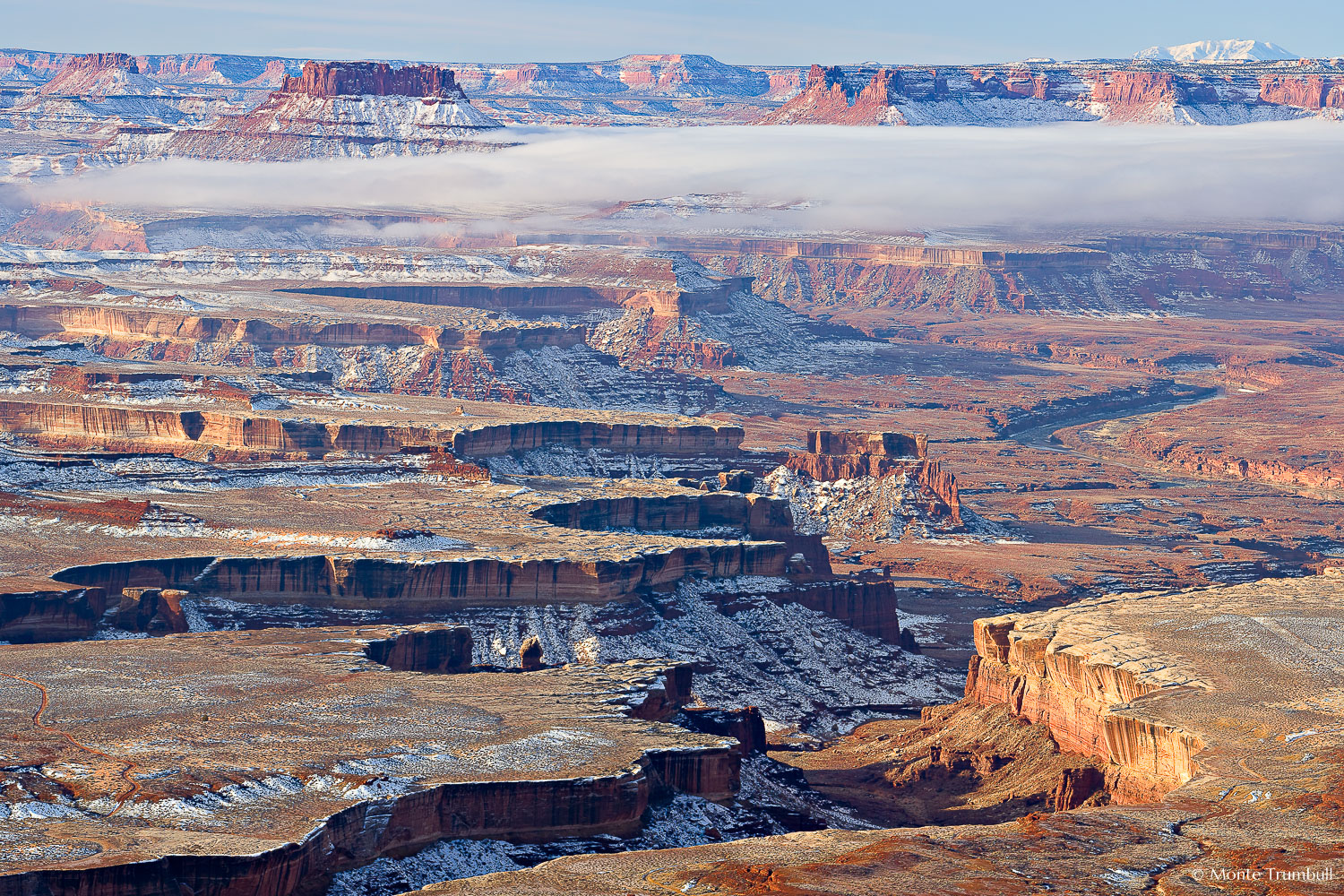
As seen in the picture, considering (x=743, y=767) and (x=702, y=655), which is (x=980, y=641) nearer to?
(x=702, y=655)

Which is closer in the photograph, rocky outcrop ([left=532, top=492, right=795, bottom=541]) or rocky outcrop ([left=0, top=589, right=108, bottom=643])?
rocky outcrop ([left=0, top=589, right=108, bottom=643])

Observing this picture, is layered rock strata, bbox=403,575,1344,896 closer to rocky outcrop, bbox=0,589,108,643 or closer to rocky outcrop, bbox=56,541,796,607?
rocky outcrop, bbox=56,541,796,607

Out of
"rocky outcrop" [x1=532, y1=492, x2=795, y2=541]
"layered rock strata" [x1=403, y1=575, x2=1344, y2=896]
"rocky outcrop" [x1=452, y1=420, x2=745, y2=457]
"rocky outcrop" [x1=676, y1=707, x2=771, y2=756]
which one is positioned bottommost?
"rocky outcrop" [x1=676, y1=707, x2=771, y2=756]

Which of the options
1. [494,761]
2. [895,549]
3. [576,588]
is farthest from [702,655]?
[895,549]

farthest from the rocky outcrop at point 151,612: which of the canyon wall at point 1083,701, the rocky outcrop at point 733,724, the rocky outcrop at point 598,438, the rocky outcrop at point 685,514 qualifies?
the rocky outcrop at point 598,438

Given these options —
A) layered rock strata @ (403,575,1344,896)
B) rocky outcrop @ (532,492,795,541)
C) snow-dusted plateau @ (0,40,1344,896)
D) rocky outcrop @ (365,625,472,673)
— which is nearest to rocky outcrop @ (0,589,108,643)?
snow-dusted plateau @ (0,40,1344,896)

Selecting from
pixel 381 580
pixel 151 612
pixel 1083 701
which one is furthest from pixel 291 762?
pixel 381 580

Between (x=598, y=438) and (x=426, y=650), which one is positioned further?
(x=598, y=438)

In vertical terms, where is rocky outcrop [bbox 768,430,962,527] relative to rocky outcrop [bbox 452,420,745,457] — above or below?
below

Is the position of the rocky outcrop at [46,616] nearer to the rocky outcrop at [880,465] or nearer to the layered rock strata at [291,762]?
the layered rock strata at [291,762]

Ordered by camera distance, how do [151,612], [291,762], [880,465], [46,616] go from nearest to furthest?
[291,762] → [46,616] → [151,612] → [880,465]

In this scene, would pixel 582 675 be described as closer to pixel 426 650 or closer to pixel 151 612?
pixel 426 650

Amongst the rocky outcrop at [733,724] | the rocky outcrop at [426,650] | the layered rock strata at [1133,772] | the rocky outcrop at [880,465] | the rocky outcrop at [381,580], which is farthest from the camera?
the rocky outcrop at [880,465]
